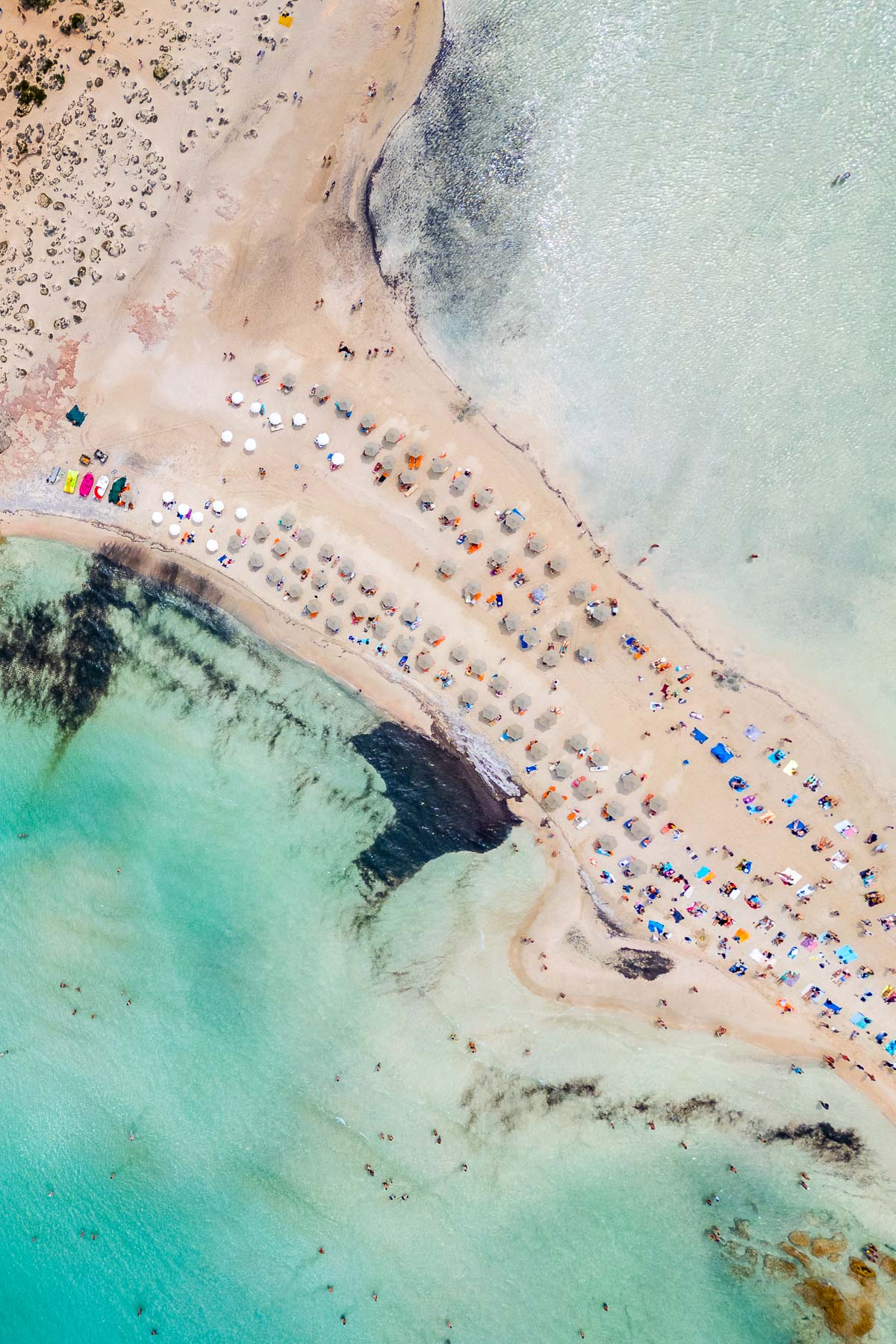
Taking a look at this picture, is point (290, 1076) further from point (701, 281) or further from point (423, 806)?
point (701, 281)

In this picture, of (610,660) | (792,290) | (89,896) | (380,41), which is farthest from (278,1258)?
(380,41)

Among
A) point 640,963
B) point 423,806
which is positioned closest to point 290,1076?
point 423,806

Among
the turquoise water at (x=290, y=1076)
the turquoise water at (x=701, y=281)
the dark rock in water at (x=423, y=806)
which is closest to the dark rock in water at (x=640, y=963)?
the turquoise water at (x=290, y=1076)

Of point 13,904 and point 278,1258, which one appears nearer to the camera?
point 278,1258

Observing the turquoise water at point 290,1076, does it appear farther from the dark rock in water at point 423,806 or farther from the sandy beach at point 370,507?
the sandy beach at point 370,507

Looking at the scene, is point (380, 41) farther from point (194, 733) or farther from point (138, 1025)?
point (138, 1025)
